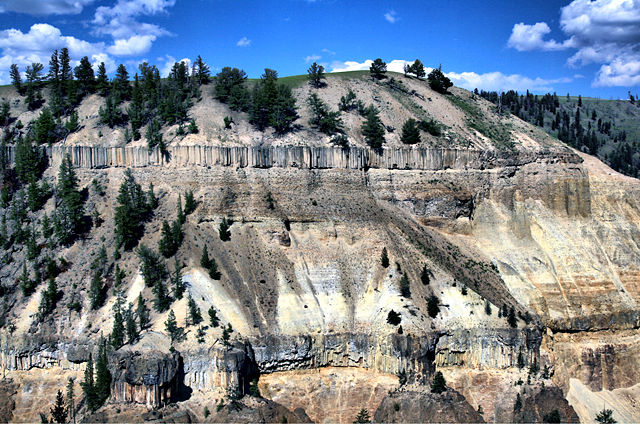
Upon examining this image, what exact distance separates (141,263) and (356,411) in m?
29.2

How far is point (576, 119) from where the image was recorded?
600 feet

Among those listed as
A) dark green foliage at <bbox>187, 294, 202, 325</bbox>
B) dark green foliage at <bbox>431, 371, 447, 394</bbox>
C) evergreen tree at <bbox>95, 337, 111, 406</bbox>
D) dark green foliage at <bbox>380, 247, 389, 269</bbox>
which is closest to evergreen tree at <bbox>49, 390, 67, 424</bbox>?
evergreen tree at <bbox>95, 337, 111, 406</bbox>

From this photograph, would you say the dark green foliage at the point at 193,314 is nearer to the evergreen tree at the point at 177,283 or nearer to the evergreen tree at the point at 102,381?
the evergreen tree at the point at 177,283

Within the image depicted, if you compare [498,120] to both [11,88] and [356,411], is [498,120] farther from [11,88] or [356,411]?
[11,88]

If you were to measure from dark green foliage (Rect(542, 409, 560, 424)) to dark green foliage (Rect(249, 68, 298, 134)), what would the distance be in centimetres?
4911

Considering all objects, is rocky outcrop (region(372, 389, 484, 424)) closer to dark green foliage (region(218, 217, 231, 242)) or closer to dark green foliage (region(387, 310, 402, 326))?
dark green foliage (region(387, 310, 402, 326))

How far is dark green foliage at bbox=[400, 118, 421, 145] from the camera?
3644 inches

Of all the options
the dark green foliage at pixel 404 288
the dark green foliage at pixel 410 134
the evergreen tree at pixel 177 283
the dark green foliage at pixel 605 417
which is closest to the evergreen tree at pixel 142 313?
the evergreen tree at pixel 177 283


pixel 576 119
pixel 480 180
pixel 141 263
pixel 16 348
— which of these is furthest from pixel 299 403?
pixel 576 119

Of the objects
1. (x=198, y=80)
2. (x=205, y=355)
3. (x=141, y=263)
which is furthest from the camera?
(x=198, y=80)

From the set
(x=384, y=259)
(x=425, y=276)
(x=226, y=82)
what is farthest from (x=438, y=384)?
(x=226, y=82)

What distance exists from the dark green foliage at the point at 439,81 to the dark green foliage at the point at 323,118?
24.9 metres

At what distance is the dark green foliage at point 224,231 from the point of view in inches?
3031

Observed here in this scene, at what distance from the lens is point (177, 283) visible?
69.9 meters
